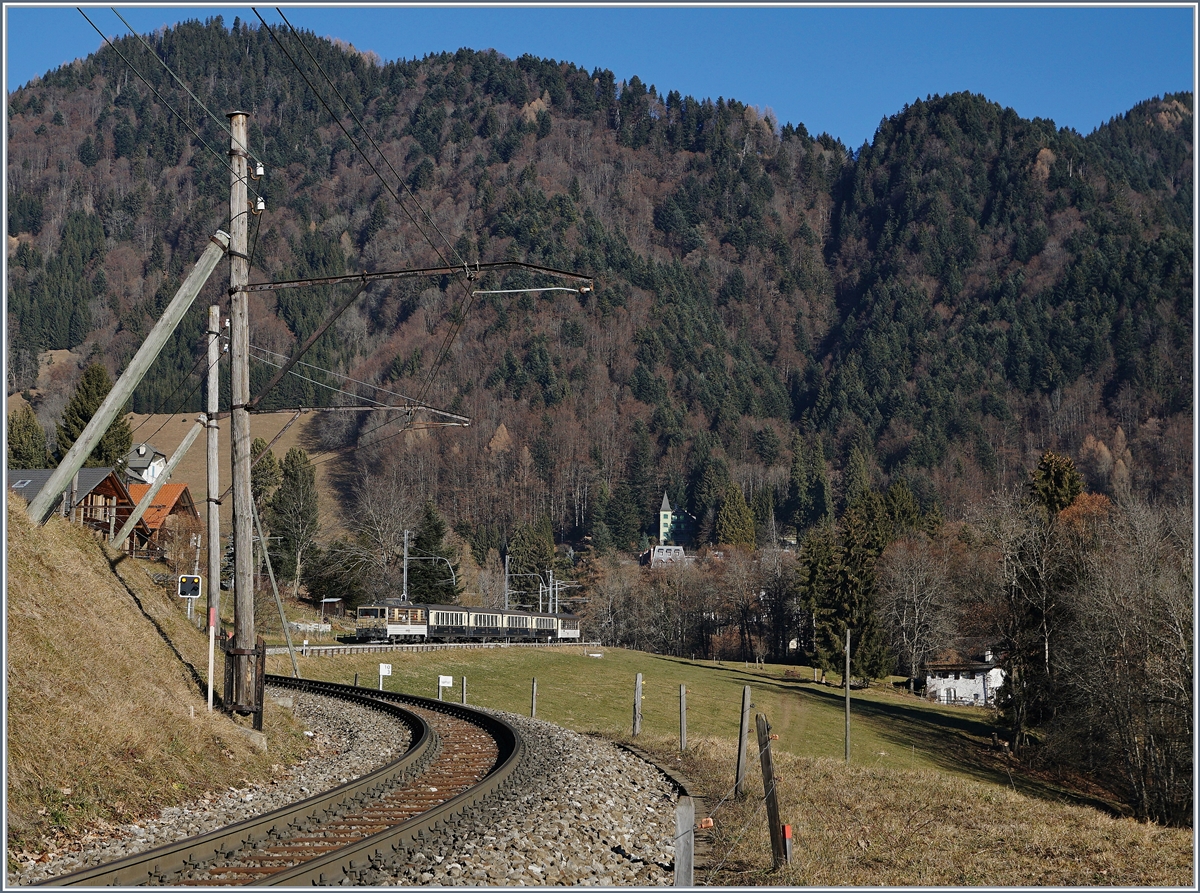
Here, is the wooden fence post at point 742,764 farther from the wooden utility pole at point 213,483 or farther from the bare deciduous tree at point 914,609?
the bare deciduous tree at point 914,609

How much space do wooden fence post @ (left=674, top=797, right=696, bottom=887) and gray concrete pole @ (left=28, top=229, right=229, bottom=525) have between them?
10.4 metres

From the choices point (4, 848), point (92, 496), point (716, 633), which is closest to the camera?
point (4, 848)

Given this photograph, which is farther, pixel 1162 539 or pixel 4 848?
pixel 1162 539

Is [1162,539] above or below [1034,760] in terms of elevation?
above

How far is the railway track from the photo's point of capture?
29.3 ft

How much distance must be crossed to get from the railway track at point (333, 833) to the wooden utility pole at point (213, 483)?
4.07 metres

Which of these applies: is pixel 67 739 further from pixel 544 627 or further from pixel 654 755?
pixel 544 627

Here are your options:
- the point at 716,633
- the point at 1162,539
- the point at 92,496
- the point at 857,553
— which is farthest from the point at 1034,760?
the point at 716,633

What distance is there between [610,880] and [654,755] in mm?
10565

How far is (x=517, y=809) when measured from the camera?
42.3 ft

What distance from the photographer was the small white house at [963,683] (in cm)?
7581

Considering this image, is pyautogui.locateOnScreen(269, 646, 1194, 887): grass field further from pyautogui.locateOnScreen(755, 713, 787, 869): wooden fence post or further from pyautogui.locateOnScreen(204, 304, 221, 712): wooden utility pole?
pyautogui.locateOnScreen(204, 304, 221, 712): wooden utility pole

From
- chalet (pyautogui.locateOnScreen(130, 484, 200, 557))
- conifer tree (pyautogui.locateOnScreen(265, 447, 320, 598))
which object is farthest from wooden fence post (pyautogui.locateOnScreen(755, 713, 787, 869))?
conifer tree (pyautogui.locateOnScreen(265, 447, 320, 598))

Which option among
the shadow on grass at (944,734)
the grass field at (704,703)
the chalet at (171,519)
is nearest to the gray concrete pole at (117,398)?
the grass field at (704,703)
